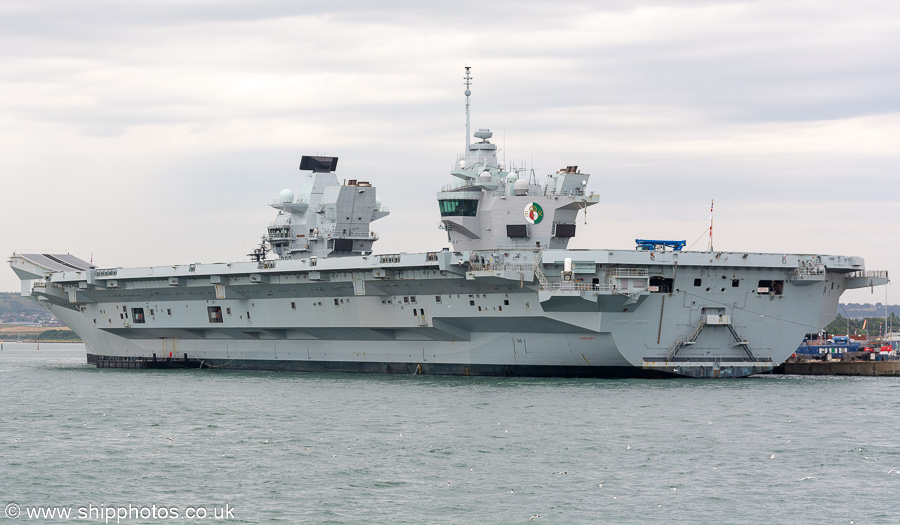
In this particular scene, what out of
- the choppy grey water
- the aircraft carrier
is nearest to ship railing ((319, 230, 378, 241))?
the aircraft carrier

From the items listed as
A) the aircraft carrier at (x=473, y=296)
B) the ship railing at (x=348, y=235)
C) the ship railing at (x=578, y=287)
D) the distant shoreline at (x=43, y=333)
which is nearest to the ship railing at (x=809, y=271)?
the aircraft carrier at (x=473, y=296)

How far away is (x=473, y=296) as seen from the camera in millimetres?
37000

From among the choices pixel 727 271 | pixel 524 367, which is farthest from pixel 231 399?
pixel 727 271

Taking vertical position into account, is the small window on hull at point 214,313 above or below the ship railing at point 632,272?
below

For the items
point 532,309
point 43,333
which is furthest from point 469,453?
point 43,333

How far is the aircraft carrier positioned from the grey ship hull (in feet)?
0.17

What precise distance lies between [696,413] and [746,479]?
24.8 ft

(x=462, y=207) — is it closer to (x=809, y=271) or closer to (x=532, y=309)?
(x=532, y=309)

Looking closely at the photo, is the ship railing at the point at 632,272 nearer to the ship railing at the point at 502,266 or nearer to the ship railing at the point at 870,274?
the ship railing at the point at 502,266

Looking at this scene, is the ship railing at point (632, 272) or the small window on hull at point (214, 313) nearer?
the ship railing at point (632, 272)

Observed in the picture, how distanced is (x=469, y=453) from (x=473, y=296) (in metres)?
15.2

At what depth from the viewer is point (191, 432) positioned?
83.0 feet

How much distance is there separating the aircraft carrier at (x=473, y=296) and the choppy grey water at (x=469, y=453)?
2305mm

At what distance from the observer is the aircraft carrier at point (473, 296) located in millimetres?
35062
